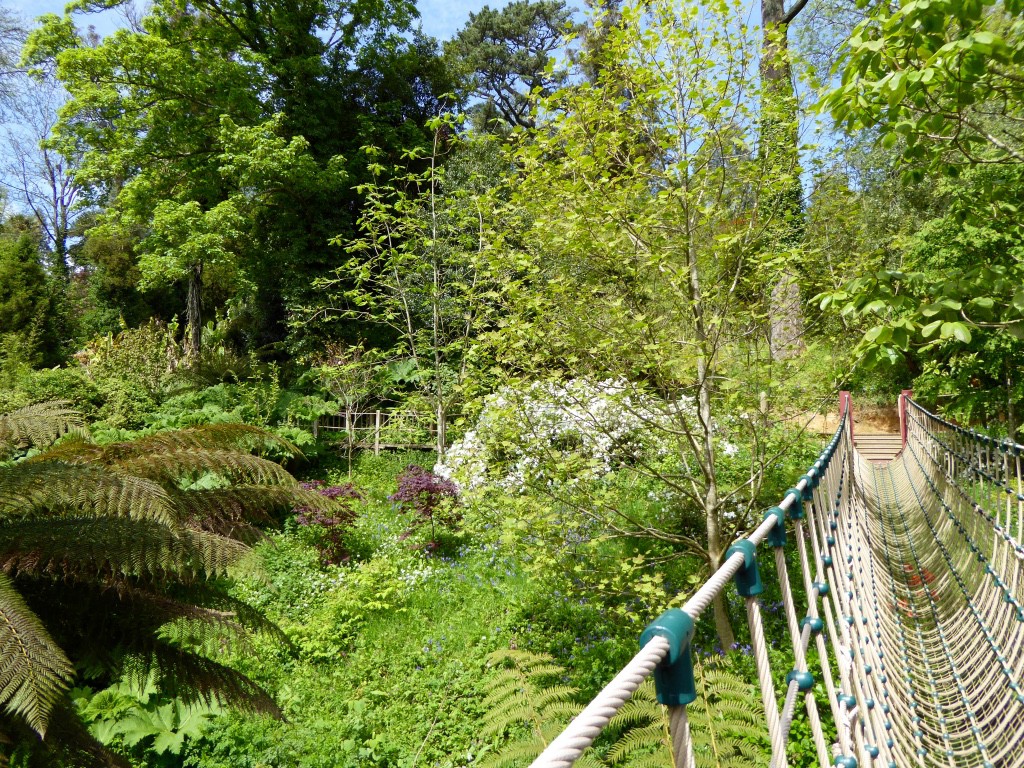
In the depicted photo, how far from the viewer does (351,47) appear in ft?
41.7

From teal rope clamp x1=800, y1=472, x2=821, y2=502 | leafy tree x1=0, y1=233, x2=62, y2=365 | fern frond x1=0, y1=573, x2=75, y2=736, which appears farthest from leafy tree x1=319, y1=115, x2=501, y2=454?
leafy tree x1=0, y1=233, x2=62, y2=365

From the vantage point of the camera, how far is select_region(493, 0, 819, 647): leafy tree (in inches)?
122

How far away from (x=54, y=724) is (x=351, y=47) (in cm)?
1405

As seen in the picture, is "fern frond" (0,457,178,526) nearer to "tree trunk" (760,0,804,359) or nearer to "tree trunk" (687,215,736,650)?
"tree trunk" (687,215,736,650)

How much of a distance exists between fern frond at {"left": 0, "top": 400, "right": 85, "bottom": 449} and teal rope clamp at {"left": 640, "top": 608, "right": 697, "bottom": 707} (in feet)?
7.10

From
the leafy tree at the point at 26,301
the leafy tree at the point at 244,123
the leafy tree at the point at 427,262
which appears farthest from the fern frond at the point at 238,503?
the leafy tree at the point at 26,301

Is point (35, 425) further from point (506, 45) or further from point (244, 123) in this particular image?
point (506, 45)

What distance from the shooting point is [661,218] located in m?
3.49

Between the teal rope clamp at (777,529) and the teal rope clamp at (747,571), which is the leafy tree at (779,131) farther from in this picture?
the teal rope clamp at (747,571)

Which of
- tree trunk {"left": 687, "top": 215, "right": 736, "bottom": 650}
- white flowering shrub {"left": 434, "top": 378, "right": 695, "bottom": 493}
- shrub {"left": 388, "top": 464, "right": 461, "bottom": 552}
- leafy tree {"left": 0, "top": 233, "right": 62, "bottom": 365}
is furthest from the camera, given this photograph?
leafy tree {"left": 0, "top": 233, "right": 62, "bottom": 365}

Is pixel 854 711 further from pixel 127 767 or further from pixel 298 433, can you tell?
pixel 298 433

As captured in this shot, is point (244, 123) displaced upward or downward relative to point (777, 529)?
upward

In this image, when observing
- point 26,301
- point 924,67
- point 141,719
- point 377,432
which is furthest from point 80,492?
point 26,301

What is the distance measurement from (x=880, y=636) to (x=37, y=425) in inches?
131
